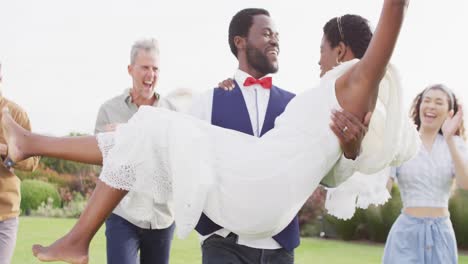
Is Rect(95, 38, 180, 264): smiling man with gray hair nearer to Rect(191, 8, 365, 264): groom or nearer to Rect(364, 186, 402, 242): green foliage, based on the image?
Rect(191, 8, 365, 264): groom

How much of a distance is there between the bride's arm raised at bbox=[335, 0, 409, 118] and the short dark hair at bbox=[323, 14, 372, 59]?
1.28 feet

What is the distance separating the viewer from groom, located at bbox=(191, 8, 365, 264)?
3584mm

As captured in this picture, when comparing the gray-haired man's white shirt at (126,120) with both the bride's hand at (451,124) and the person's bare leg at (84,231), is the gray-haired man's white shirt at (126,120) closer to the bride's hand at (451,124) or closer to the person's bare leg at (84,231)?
the person's bare leg at (84,231)

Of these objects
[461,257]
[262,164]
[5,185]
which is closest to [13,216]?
[5,185]

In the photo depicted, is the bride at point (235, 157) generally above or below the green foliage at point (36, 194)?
above

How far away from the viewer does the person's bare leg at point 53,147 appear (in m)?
3.49

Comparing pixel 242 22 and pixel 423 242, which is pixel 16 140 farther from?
pixel 423 242

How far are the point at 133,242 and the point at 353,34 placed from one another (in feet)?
7.11

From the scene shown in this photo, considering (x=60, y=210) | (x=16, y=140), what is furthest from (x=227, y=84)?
(x=60, y=210)

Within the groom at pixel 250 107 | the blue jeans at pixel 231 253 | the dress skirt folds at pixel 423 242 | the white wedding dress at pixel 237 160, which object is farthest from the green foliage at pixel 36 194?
the white wedding dress at pixel 237 160

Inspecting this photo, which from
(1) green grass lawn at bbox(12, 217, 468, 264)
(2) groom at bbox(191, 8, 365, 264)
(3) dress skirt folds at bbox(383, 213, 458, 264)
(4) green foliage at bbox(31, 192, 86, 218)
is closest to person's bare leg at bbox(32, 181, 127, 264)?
(2) groom at bbox(191, 8, 365, 264)

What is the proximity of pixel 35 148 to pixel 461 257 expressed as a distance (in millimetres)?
10421

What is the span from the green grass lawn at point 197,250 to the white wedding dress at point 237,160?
8182 millimetres

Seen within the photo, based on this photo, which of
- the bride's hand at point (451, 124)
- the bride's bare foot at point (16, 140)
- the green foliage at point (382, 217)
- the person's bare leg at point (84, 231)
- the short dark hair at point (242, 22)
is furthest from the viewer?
the green foliage at point (382, 217)
